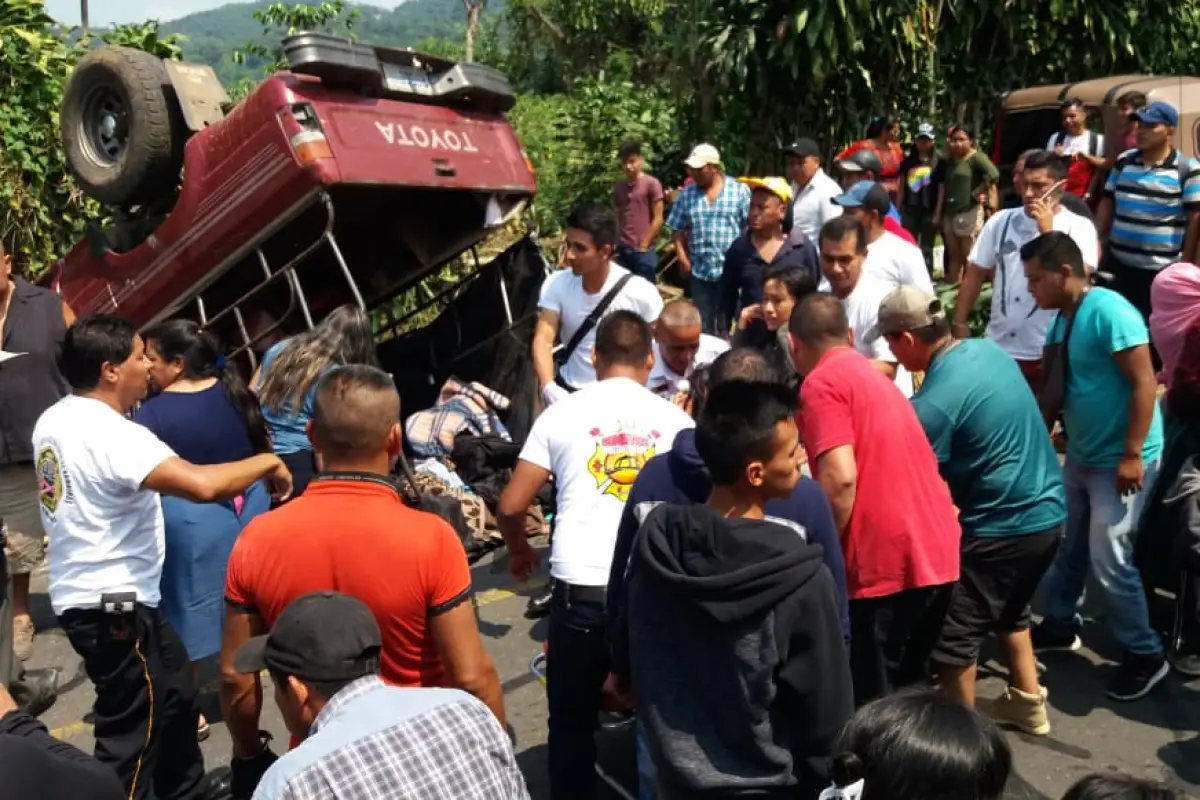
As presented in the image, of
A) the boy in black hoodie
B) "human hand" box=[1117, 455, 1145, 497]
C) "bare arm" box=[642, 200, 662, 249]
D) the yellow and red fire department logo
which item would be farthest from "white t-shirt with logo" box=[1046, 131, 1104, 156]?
the boy in black hoodie

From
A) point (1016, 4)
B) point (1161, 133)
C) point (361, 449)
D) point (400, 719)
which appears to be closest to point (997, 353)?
point (361, 449)

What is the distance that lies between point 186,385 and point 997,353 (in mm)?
2907

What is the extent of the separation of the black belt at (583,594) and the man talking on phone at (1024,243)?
9.49 feet

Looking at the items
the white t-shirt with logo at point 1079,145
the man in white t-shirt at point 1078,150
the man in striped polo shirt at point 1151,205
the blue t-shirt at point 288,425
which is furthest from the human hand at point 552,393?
the white t-shirt with logo at point 1079,145

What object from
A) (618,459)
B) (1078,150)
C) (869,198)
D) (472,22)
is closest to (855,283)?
(869,198)

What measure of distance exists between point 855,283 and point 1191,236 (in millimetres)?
2592

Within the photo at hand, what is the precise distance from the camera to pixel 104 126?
7414mm

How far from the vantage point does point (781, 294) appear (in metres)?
5.05

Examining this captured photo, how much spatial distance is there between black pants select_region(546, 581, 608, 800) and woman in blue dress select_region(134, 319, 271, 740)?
1443 millimetres

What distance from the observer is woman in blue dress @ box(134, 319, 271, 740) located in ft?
14.2

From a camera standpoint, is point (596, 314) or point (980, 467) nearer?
point (980, 467)

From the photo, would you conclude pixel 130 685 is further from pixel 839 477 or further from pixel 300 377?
pixel 839 477

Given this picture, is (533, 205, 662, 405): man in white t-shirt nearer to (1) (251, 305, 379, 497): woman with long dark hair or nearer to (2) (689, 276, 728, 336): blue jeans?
(1) (251, 305, 379, 497): woman with long dark hair

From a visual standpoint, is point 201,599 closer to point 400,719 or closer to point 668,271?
point 400,719
